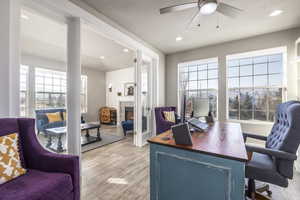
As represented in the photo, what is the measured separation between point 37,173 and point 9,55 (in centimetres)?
129

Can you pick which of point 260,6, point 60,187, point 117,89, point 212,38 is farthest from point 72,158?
point 117,89

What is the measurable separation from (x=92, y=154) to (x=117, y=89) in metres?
4.14

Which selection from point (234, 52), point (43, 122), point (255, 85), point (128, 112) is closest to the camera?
point (255, 85)

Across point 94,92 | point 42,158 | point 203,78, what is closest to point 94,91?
point 94,92

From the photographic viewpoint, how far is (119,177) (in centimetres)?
211

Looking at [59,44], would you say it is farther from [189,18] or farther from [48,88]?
[189,18]

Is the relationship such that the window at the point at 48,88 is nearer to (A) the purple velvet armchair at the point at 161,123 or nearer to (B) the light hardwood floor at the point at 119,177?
(B) the light hardwood floor at the point at 119,177

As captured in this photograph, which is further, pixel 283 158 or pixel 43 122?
pixel 43 122

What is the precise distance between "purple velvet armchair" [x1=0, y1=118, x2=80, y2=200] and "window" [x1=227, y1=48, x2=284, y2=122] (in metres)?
3.84

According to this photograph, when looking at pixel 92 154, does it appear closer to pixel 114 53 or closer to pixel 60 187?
pixel 60 187

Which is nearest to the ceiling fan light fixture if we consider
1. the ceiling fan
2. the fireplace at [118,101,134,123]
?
the ceiling fan

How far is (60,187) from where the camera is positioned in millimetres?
1180

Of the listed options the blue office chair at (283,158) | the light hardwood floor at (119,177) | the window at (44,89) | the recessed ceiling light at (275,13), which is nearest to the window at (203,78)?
the recessed ceiling light at (275,13)

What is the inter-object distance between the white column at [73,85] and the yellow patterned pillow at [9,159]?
2.59 ft
